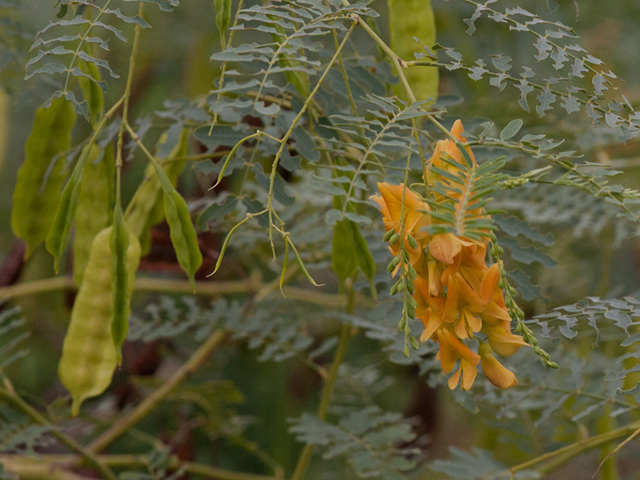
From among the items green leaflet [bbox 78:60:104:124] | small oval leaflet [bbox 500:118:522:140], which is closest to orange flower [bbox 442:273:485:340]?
small oval leaflet [bbox 500:118:522:140]

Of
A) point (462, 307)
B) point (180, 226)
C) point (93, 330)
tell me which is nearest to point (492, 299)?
point (462, 307)

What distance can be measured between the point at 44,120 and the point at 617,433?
64 cm

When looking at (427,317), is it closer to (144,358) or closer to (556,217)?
(556,217)

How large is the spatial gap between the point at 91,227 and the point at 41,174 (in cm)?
8

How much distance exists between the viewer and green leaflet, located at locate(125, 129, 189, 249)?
2.15ft

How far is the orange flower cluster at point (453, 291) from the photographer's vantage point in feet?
1.28

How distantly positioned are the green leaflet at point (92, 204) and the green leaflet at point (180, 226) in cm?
12

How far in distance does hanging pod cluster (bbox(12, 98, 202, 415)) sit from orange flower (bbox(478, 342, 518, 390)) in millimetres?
254

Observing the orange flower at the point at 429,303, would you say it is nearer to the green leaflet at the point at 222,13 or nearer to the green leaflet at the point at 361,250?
the green leaflet at the point at 361,250

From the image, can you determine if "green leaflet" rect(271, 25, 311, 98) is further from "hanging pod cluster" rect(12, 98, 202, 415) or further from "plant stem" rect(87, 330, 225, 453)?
"plant stem" rect(87, 330, 225, 453)

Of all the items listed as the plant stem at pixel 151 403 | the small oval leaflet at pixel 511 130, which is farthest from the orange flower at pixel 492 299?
the plant stem at pixel 151 403

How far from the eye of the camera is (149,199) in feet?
2.16

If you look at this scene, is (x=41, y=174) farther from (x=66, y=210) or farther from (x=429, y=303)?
(x=429, y=303)

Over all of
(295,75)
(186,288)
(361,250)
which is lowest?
(186,288)
